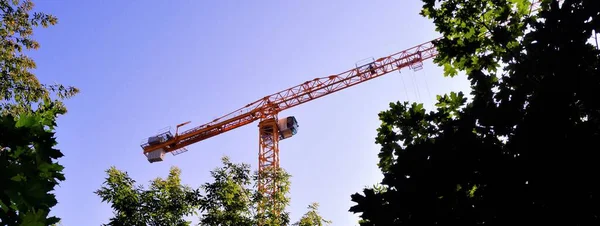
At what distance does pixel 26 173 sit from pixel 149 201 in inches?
346

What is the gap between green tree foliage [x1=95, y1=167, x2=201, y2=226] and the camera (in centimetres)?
1184

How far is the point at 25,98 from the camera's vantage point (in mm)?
10617

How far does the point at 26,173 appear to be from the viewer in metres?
3.91

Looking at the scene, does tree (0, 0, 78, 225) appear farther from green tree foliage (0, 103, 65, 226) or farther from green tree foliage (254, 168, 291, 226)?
green tree foliage (254, 168, 291, 226)

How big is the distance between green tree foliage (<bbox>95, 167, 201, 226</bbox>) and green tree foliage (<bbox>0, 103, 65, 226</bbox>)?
6711 mm

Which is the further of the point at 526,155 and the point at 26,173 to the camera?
the point at 526,155

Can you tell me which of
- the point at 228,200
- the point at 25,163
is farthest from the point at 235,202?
the point at 25,163

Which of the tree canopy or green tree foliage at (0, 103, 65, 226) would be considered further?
the tree canopy

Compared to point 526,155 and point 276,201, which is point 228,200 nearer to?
point 276,201

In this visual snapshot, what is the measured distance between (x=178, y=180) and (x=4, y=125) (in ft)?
31.8

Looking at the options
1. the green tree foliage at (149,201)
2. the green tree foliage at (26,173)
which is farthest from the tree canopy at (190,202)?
the green tree foliage at (26,173)

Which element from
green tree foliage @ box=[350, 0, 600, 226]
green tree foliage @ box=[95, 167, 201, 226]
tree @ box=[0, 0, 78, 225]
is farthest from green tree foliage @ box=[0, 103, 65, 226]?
green tree foliage @ box=[95, 167, 201, 226]

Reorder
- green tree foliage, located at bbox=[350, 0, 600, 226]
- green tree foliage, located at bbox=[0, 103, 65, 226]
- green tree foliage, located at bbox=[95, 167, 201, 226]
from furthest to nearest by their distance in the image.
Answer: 1. green tree foliage, located at bbox=[95, 167, 201, 226]
2. green tree foliage, located at bbox=[350, 0, 600, 226]
3. green tree foliage, located at bbox=[0, 103, 65, 226]

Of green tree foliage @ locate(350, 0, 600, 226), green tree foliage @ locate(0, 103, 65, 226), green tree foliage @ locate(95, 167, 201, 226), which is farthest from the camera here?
green tree foliage @ locate(95, 167, 201, 226)
